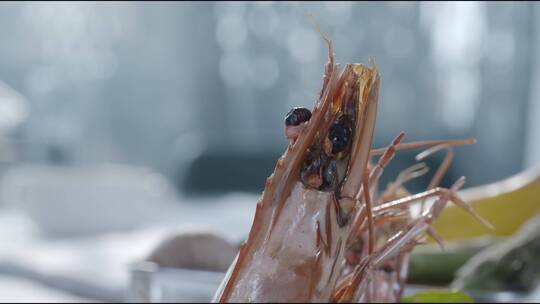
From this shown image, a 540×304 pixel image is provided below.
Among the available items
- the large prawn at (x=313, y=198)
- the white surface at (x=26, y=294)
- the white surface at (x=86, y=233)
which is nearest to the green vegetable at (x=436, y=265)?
the white surface at (x=86, y=233)

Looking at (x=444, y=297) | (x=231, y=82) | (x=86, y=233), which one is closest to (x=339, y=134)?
(x=444, y=297)

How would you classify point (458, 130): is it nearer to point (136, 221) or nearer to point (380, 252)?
point (136, 221)

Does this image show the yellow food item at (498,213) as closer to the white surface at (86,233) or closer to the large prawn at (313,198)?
the white surface at (86,233)

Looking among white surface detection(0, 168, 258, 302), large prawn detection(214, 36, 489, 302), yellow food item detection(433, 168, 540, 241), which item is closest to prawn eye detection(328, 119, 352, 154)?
large prawn detection(214, 36, 489, 302)

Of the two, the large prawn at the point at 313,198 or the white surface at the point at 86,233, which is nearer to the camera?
the large prawn at the point at 313,198

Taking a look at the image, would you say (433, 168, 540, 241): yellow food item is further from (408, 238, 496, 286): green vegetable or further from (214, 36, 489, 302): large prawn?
(214, 36, 489, 302): large prawn

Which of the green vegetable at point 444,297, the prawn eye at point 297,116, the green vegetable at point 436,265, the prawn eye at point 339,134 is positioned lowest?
the green vegetable at point 444,297

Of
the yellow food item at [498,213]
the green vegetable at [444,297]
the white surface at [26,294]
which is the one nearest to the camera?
the green vegetable at [444,297]
